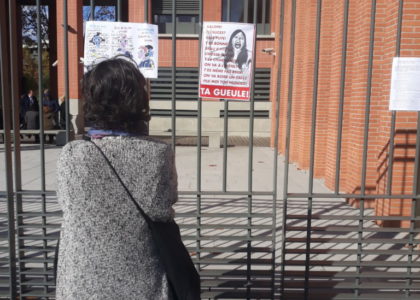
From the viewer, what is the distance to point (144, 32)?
10.3ft

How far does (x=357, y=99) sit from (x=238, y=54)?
402 centimetres

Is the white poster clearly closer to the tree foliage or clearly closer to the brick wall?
the brick wall

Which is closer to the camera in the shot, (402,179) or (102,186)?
(102,186)

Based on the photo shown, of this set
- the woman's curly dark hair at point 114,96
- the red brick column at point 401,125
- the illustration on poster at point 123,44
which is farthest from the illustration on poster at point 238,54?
the red brick column at point 401,125

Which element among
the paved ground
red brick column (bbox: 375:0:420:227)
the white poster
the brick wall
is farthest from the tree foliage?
the white poster

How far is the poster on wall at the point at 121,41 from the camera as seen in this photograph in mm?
3121

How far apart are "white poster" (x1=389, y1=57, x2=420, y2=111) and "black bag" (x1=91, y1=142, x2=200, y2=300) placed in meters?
2.21

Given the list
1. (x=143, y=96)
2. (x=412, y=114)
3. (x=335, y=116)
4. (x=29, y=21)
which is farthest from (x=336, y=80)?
(x=29, y=21)

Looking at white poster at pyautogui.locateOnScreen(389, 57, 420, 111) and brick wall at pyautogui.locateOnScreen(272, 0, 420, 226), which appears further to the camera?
brick wall at pyautogui.locateOnScreen(272, 0, 420, 226)

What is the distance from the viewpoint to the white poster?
3.19m

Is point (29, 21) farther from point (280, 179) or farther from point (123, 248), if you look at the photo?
point (123, 248)

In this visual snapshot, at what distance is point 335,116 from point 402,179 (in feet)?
9.61

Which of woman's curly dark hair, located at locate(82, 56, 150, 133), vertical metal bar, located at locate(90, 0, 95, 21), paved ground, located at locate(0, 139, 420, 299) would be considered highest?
vertical metal bar, located at locate(90, 0, 95, 21)

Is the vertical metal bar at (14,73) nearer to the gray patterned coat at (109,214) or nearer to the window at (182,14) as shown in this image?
the gray patterned coat at (109,214)
